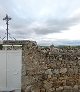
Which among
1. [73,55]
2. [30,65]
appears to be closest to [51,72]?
[73,55]

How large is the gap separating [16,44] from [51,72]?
14.8 feet

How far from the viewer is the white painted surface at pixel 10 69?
14.0 metres

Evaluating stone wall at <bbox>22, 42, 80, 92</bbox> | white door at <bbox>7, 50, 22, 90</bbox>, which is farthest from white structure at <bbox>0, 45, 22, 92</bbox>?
stone wall at <bbox>22, 42, 80, 92</bbox>

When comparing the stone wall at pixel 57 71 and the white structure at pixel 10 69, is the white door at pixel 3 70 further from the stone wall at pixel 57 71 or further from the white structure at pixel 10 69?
the stone wall at pixel 57 71

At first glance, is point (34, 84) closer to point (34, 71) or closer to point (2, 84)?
point (34, 71)

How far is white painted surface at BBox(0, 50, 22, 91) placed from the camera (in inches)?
551

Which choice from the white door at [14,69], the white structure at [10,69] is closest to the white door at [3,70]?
the white structure at [10,69]

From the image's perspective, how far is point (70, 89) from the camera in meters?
8.74

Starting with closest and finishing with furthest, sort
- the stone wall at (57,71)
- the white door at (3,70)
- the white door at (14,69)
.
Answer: the stone wall at (57,71), the white door at (14,69), the white door at (3,70)

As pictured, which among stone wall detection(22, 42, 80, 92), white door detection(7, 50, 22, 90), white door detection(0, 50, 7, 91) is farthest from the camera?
white door detection(0, 50, 7, 91)

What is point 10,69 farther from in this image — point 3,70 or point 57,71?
point 57,71

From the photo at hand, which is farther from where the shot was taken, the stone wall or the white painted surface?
the white painted surface

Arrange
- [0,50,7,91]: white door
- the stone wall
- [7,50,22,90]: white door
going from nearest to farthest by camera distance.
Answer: the stone wall
[7,50,22,90]: white door
[0,50,7,91]: white door

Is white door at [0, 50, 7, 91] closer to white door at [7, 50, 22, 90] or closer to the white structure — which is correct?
the white structure
